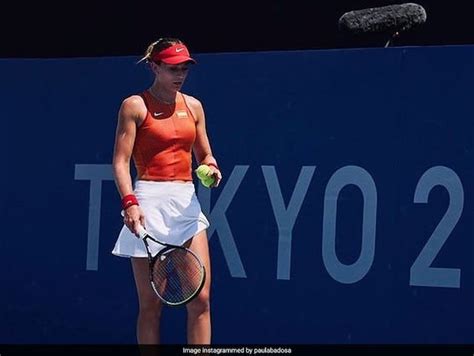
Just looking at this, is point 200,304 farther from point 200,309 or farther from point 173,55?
point 173,55

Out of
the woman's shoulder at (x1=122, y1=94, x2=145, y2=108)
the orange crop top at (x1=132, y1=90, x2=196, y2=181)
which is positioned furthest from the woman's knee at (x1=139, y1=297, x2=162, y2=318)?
the woman's shoulder at (x1=122, y1=94, x2=145, y2=108)

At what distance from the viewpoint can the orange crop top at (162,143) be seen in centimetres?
647

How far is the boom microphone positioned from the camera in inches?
292

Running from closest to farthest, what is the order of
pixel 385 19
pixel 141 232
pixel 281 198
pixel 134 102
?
1. pixel 141 232
2. pixel 134 102
3. pixel 281 198
4. pixel 385 19

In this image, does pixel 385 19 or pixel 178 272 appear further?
pixel 385 19

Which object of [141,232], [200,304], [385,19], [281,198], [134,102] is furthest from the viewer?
[385,19]

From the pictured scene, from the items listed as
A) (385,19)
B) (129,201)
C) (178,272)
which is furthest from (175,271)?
(385,19)

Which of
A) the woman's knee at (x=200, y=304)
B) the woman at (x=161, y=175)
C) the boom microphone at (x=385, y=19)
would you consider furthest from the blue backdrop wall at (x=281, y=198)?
the woman's knee at (x=200, y=304)

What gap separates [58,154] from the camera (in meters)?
7.92

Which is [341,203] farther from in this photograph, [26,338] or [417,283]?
[26,338]

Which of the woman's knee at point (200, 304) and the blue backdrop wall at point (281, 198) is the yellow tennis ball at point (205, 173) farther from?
the blue backdrop wall at point (281, 198)

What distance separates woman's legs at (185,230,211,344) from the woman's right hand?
0.28 metres

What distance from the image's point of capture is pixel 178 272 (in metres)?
6.28

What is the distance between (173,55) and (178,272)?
3.13 feet
